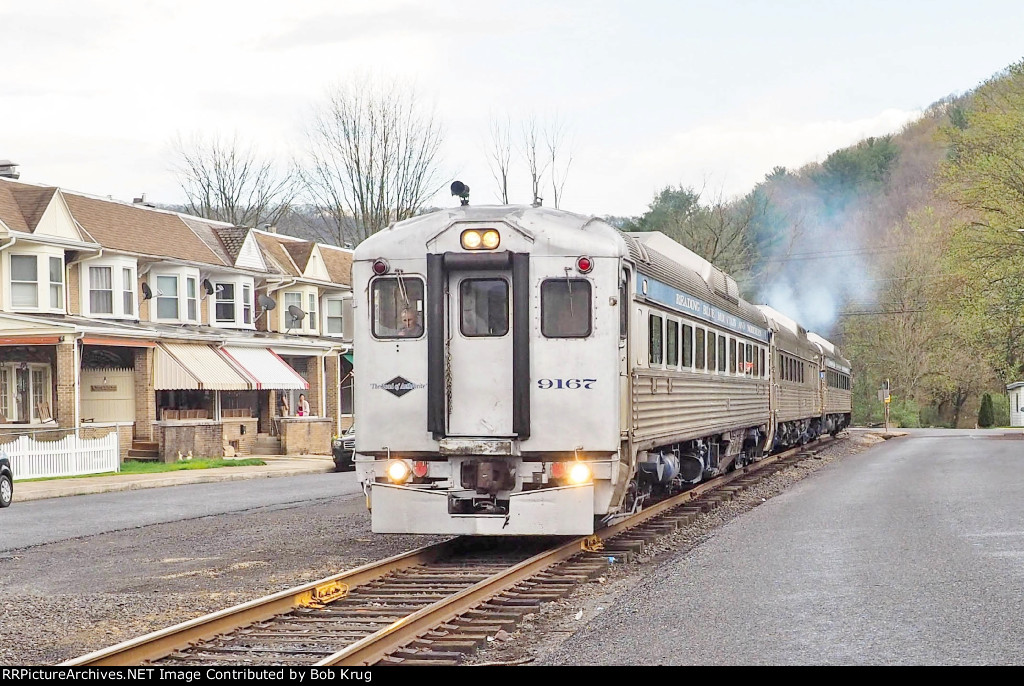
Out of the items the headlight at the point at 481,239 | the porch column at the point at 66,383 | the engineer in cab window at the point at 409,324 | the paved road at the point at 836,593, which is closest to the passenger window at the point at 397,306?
the engineer in cab window at the point at 409,324

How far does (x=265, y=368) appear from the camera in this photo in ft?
125

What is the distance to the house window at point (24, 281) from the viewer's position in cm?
3092

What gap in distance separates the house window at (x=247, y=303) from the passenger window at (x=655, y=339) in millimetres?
28074

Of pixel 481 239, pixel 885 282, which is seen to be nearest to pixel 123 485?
pixel 481 239

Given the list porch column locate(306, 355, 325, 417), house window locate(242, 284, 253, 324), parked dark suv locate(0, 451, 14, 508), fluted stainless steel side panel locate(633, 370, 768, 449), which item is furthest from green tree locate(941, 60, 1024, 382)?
parked dark suv locate(0, 451, 14, 508)

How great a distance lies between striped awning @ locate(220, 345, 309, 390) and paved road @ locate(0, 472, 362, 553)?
10.7m

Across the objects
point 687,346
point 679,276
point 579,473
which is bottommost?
point 579,473

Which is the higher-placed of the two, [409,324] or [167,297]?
[167,297]

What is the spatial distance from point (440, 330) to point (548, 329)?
951 millimetres

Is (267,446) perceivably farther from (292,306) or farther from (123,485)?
(123,485)

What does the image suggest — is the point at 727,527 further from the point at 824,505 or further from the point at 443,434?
the point at 443,434

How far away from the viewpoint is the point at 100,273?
33469mm

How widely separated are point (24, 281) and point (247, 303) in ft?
32.0

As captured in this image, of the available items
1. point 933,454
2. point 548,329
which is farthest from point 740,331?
point 933,454
